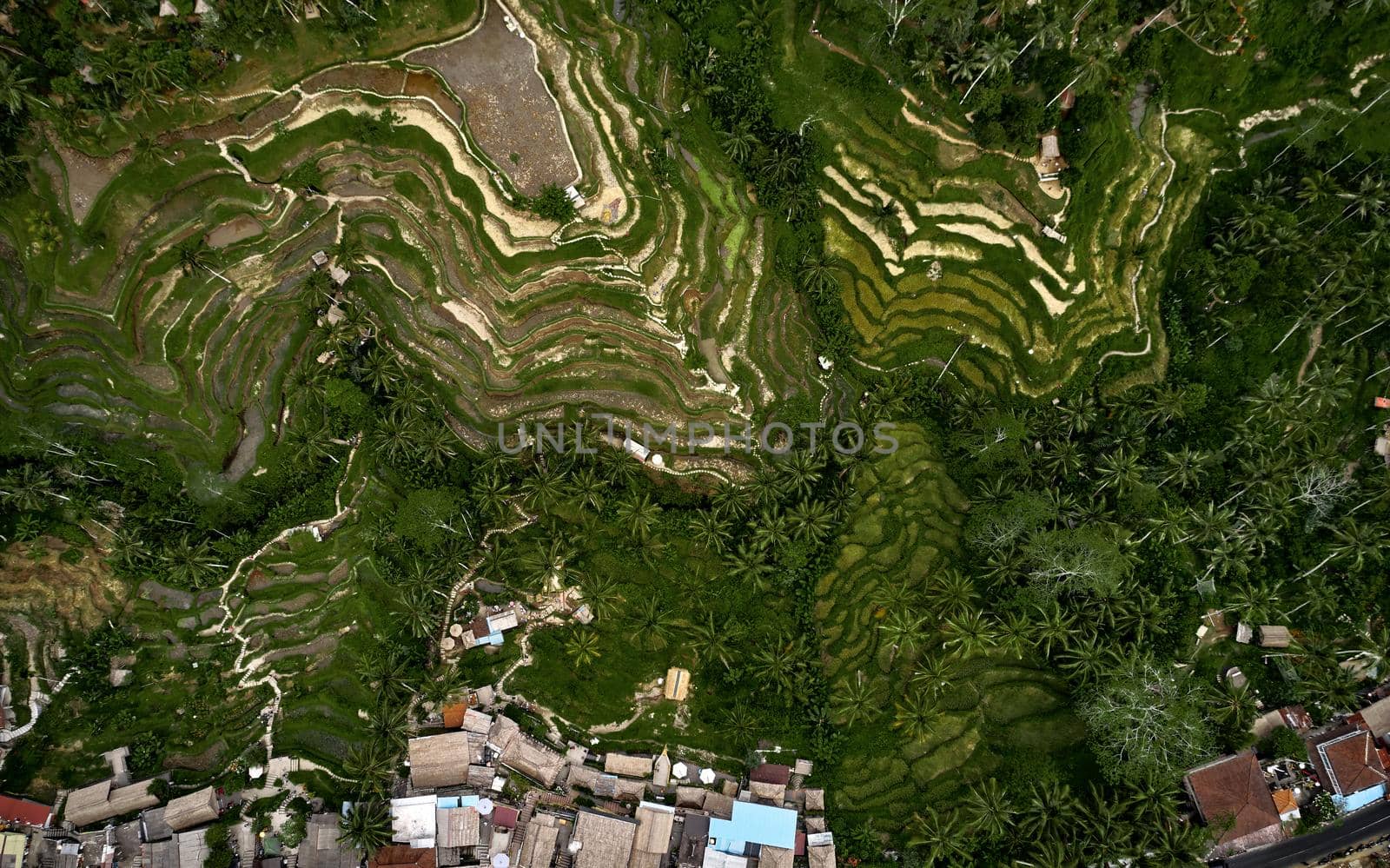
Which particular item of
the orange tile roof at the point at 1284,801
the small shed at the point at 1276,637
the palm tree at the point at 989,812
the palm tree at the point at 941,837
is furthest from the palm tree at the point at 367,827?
the small shed at the point at 1276,637

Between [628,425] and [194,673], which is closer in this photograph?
[194,673]

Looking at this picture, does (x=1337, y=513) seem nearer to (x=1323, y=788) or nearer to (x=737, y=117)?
(x=1323, y=788)

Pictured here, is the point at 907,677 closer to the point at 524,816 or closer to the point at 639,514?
the point at 639,514

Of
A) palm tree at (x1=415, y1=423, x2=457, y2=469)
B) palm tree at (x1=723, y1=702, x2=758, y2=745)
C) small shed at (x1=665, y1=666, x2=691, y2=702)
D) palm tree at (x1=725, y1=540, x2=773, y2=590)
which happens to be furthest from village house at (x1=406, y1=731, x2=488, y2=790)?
palm tree at (x1=725, y1=540, x2=773, y2=590)

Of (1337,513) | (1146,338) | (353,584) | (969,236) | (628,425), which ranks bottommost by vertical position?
(353,584)

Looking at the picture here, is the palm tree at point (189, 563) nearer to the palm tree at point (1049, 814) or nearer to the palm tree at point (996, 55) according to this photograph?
the palm tree at point (1049, 814)

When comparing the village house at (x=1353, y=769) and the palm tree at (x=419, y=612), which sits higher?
the palm tree at (x=419, y=612)

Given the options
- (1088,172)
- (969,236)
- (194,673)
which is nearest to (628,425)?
(969,236)
